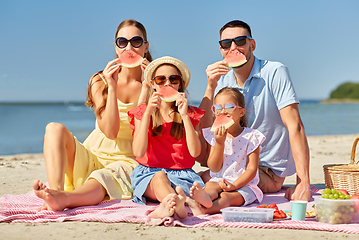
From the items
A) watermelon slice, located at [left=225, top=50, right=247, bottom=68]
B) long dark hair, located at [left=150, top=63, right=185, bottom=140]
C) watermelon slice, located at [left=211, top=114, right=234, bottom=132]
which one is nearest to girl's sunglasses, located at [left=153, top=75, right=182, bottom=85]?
long dark hair, located at [left=150, top=63, right=185, bottom=140]

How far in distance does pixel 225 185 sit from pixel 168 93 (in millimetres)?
1100

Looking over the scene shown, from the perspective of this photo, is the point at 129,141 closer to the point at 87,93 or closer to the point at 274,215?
the point at 87,93

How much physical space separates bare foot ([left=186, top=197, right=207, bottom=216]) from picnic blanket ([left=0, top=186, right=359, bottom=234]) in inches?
2.1

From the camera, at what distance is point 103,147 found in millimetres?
4574

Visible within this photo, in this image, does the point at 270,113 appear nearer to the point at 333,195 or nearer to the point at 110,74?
the point at 333,195

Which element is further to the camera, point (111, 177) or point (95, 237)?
point (111, 177)

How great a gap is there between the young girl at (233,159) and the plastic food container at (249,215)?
315 mm

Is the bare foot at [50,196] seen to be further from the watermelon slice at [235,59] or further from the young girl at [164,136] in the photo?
the watermelon slice at [235,59]

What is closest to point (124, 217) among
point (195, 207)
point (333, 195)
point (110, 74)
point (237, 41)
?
point (195, 207)

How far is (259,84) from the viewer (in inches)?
177

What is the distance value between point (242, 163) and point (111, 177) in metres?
1.39

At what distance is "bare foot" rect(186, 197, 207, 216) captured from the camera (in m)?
3.48

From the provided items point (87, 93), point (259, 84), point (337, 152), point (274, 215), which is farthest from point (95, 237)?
point (337, 152)

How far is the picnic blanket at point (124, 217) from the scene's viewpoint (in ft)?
10.4
